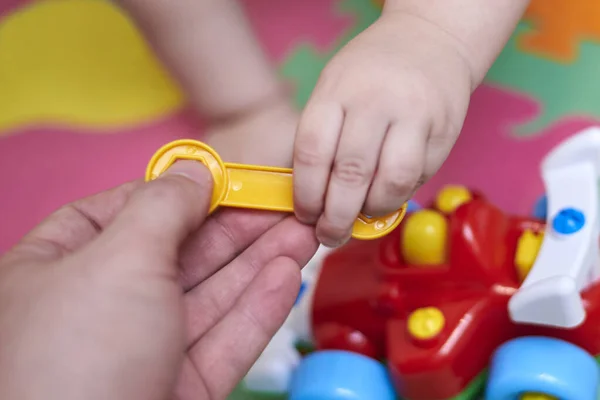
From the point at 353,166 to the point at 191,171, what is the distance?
4.9 inches

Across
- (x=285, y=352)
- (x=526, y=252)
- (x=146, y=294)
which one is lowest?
(x=285, y=352)

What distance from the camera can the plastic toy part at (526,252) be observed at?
2.02 feet

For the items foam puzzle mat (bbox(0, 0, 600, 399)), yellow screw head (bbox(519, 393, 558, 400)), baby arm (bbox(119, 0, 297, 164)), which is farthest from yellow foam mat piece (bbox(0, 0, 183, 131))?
yellow screw head (bbox(519, 393, 558, 400))

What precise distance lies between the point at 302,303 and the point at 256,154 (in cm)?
15

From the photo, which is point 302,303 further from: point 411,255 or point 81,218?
point 81,218

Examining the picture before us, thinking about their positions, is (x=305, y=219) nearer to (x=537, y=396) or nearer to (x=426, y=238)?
(x=426, y=238)

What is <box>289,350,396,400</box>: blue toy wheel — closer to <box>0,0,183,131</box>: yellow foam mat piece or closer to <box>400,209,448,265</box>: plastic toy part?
<box>400,209,448,265</box>: plastic toy part

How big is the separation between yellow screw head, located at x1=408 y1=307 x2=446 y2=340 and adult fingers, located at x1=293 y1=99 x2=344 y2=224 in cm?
13

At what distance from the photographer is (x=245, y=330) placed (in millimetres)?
539

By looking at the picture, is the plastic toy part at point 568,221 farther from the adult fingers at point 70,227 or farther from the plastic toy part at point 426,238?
the adult fingers at point 70,227

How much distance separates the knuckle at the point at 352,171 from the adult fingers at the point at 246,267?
0.07m

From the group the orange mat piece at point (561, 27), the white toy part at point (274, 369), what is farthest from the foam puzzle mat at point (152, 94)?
the white toy part at point (274, 369)

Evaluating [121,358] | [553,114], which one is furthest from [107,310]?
[553,114]

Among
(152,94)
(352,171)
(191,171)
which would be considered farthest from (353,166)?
(152,94)
